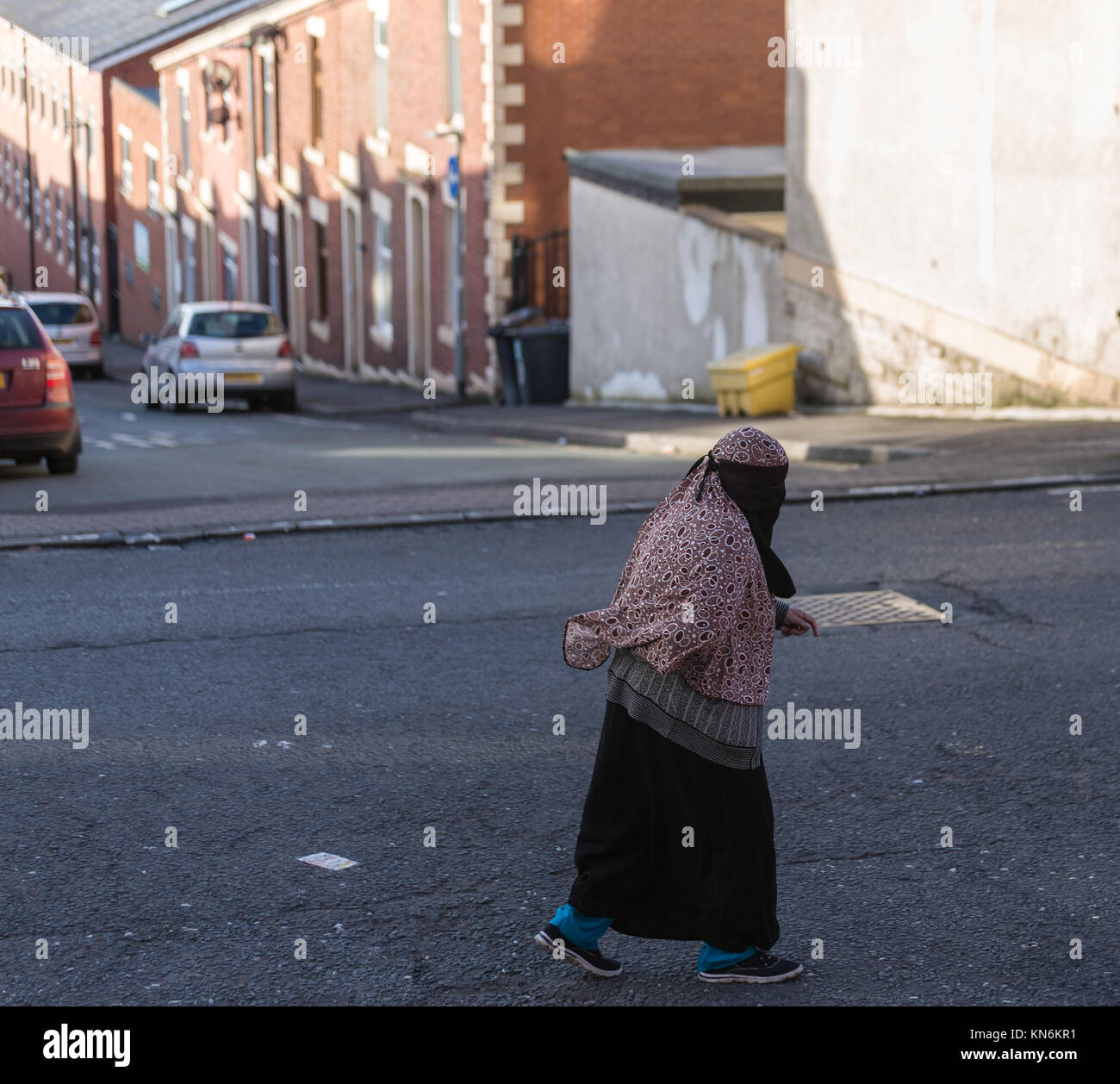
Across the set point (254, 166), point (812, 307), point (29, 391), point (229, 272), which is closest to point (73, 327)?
point (254, 166)

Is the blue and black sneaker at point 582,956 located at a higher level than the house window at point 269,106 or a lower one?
lower

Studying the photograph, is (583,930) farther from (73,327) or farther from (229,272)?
(229,272)

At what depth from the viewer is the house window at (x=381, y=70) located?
32.7 metres

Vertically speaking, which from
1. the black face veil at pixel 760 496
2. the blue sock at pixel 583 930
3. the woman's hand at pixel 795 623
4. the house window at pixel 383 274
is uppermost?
the house window at pixel 383 274

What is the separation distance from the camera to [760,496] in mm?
4738

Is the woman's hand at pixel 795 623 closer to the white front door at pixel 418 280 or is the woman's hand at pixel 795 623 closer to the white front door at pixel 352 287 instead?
the white front door at pixel 418 280

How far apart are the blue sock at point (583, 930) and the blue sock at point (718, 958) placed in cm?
28

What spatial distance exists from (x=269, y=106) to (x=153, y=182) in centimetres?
1266

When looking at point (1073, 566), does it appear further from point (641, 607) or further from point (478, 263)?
point (478, 263)

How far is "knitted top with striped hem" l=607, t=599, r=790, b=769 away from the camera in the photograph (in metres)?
4.77

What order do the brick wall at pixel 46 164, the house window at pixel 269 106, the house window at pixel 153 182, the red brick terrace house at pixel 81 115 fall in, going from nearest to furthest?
the house window at pixel 269 106
the house window at pixel 153 182
the red brick terrace house at pixel 81 115
the brick wall at pixel 46 164

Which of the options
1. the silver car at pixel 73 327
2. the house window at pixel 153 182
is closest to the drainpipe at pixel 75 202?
the house window at pixel 153 182

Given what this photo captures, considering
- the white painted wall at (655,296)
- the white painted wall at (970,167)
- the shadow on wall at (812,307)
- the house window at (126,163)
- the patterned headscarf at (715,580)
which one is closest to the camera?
the patterned headscarf at (715,580)

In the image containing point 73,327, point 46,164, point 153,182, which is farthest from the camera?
point 46,164
